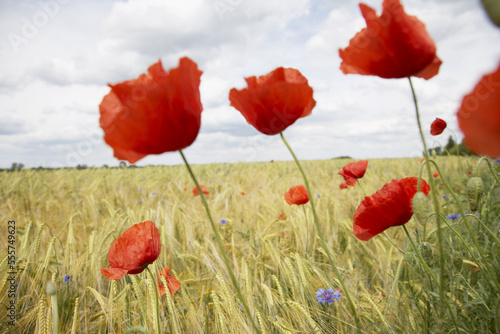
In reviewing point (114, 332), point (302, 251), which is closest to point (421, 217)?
point (114, 332)

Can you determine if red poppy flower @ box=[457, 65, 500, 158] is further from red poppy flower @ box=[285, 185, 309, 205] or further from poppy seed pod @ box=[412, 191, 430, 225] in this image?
red poppy flower @ box=[285, 185, 309, 205]

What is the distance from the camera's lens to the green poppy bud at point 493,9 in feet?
0.81

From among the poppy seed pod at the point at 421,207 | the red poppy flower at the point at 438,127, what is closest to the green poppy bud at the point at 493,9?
the poppy seed pod at the point at 421,207

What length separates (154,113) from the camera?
23.2 inches

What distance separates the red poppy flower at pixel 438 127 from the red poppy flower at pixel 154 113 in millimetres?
1251

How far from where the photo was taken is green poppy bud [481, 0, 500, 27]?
0.25m

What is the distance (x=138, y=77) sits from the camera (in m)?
0.67

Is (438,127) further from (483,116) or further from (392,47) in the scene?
(483,116)

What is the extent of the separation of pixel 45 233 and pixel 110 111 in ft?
7.48

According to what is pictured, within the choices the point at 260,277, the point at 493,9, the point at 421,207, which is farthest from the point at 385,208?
the point at 260,277

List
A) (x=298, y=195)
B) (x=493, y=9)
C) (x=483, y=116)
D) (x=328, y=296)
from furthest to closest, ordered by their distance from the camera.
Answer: (x=298, y=195) → (x=328, y=296) → (x=483, y=116) → (x=493, y=9)

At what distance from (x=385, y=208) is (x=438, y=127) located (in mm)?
813

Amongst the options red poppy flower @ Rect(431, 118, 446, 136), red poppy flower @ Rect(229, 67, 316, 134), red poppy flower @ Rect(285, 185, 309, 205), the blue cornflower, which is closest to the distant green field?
the blue cornflower

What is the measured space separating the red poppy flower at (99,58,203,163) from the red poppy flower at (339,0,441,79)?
33cm
